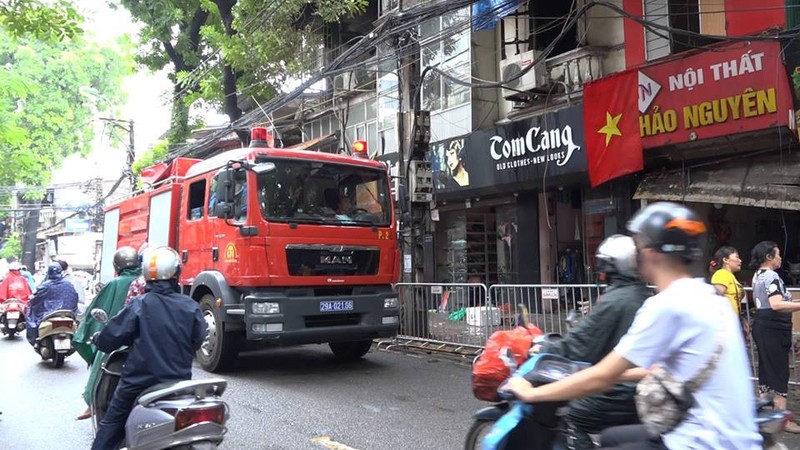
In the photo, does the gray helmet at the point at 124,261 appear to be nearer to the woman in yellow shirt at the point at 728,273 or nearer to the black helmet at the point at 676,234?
the black helmet at the point at 676,234

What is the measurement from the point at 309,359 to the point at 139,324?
19.8ft

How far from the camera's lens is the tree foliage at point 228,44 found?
14.4 metres

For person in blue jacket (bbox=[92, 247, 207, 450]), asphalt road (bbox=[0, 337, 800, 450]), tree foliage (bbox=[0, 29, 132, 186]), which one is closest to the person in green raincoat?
asphalt road (bbox=[0, 337, 800, 450])

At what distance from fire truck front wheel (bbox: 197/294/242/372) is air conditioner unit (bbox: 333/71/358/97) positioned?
11166 millimetres

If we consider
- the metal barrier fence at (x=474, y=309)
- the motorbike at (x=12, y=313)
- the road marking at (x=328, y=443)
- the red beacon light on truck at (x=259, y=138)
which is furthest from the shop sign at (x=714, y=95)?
the motorbike at (x=12, y=313)

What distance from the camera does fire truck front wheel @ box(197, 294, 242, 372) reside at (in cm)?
795

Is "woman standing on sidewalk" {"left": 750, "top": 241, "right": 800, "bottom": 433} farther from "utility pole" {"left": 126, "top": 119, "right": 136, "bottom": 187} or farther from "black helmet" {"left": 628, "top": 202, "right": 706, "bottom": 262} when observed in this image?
"utility pole" {"left": 126, "top": 119, "right": 136, "bottom": 187}

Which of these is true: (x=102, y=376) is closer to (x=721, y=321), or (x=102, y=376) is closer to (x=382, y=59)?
(x=721, y=321)

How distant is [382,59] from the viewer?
1090 centimetres

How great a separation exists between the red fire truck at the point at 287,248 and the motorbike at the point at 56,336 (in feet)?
6.57

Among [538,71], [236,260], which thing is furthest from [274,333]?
[538,71]

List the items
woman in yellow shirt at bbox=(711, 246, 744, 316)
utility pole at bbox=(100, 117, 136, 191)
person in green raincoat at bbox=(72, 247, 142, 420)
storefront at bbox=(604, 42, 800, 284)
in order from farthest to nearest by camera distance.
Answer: utility pole at bbox=(100, 117, 136, 191) → storefront at bbox=(604, 42, 800, 284) → woman in yellow shirt at bbox=(711, 246, 744, 316) → person in green raincoat at bbox=(72, 247, 142, 420)

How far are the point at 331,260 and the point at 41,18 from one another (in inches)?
193

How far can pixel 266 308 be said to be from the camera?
7.56 meters
